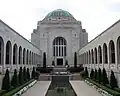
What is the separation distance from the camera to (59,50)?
173 ft

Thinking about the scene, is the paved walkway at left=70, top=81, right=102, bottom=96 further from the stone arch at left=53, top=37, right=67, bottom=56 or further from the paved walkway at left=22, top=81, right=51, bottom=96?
the stone arch at left=53, top=37, right=67, bottom=56

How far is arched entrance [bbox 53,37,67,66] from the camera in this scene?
51.9 metres

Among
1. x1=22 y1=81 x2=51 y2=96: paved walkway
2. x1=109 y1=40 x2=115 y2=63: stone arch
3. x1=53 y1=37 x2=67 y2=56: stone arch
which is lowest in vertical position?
x1=22 y1=81 x2=51 y2=96: paved walkway

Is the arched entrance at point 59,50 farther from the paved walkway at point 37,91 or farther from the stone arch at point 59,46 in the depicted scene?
the paved walkway at point 37,91

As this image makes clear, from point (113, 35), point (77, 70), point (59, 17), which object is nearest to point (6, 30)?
point (113, 35)

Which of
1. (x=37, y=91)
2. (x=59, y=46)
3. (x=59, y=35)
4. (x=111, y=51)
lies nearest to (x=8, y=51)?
(x=37, y=91)

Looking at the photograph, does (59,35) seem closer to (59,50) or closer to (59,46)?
(59,46)

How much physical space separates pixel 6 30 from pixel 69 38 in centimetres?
3423

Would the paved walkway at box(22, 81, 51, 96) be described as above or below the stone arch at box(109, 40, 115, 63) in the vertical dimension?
below

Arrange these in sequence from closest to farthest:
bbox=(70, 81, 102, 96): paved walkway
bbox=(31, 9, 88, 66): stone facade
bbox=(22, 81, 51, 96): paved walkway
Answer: bbox=(70, 81, 102, 96): paved walkway → bbox=(22, 81, 51, 96): paved walkway → bbox=(31, 9, 88, 66): stone facade

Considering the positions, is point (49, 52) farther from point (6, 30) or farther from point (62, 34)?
point (6, 30)

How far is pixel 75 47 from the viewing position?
52094 millimetres

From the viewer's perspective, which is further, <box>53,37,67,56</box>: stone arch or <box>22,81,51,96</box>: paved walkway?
<box>53,37,67,56</box>: stone arch

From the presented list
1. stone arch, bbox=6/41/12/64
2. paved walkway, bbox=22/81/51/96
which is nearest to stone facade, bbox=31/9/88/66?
stone arch, bbox=6/41/12/64
